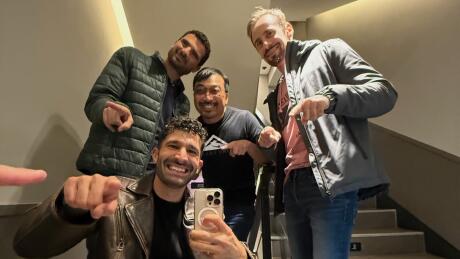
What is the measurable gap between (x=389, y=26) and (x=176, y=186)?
91.3 inches

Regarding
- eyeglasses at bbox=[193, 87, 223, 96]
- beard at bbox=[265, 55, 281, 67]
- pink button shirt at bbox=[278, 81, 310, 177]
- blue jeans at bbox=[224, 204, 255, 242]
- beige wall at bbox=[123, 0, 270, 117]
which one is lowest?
blue jeans at bbox=[224, 204, 255, 242]

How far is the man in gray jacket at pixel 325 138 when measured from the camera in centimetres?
109

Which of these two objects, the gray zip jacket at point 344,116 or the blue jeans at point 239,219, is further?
the blue jeans at point 239,219

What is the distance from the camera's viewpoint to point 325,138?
1167 millimetres

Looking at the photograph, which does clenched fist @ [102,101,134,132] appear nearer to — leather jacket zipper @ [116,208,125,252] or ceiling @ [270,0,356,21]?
leather jacket zipper @ [116,208,125,252]

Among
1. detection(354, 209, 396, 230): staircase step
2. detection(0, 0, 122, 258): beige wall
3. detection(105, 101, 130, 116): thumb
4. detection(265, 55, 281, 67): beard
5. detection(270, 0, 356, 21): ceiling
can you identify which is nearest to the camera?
detection(0, 0, 122, 258): beige wall

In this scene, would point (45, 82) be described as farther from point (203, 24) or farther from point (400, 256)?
point (400, 256)

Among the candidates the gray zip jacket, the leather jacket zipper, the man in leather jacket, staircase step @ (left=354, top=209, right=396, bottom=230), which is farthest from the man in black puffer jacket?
staircase step @ (left=354, top=209, right=396, bottom=230)

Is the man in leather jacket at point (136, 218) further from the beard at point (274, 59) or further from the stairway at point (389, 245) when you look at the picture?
the stairway at point (389, 245)

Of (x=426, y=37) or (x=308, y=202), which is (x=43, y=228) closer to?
(x=308, y=202)

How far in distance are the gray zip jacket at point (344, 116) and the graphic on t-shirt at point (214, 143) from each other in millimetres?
507

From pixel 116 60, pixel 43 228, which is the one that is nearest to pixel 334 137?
pixel 43 228

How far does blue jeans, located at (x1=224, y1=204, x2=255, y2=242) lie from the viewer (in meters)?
1.64

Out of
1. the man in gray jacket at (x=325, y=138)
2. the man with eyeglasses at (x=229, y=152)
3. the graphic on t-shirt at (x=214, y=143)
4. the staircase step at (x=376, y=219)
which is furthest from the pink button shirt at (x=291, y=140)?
the staircase step at (x=376, y=219)
